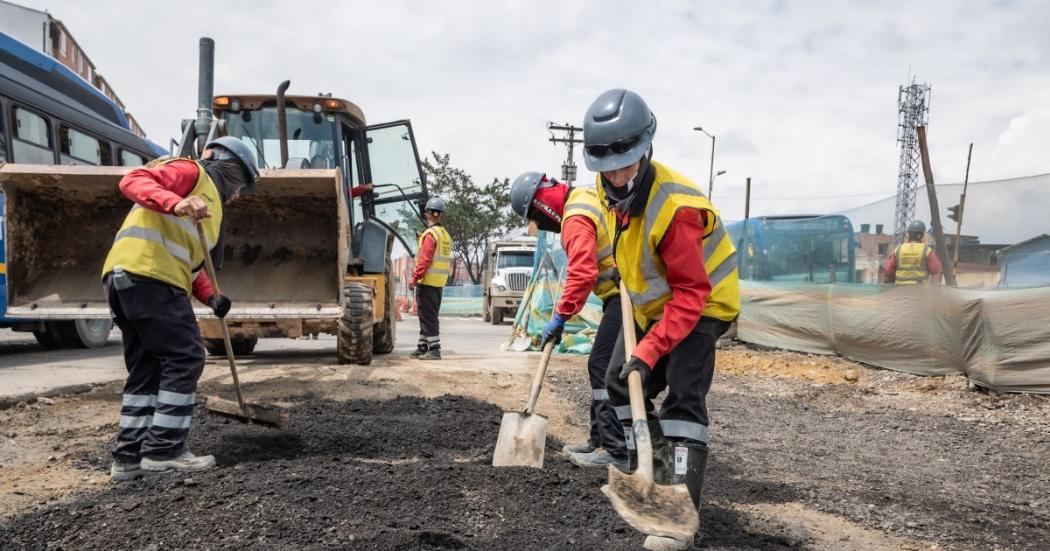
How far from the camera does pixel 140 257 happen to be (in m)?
3.67

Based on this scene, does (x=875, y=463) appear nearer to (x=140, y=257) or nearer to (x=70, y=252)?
(x=140, y=257)

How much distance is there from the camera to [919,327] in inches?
309

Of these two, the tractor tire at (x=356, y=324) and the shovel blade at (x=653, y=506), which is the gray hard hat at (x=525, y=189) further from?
the tractor tire at (x=356, y=324)

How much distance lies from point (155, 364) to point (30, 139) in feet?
21.5

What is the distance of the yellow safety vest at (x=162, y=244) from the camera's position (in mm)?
3668

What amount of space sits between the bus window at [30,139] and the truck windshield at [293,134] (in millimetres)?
2434

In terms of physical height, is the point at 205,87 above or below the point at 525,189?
above

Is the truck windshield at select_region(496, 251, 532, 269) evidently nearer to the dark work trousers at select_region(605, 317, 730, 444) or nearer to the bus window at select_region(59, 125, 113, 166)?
the bus window at select_region(59, 125, 113, 166)

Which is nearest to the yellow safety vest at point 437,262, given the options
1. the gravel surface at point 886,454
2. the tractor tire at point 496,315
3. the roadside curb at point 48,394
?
the gravel surface at point 886,454

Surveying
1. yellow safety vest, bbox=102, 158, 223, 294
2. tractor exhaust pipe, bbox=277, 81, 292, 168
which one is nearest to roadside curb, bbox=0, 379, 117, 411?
tractor exhaust pipe, bbox=277, 81, 292, 168

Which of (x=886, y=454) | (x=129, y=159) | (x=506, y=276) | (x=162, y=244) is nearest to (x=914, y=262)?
(x=886, y=454)

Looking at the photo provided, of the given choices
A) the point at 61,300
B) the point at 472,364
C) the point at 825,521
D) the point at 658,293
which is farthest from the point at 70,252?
the point at 825,521

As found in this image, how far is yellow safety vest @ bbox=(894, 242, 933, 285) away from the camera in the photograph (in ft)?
25.9

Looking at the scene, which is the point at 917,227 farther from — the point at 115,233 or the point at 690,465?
the point at 115,233
